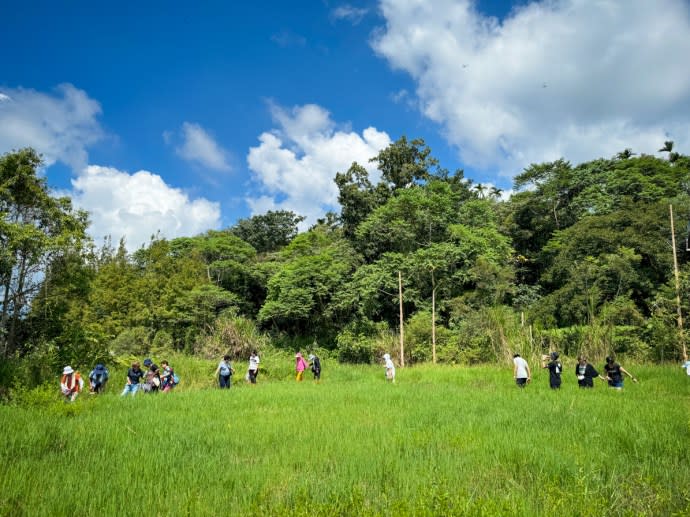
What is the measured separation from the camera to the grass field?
420 centimetres

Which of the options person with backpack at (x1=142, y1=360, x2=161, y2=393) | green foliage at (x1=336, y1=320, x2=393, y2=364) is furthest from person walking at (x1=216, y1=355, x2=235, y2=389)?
green foliage at (x1=336, y1=320, x2=393, y2=364)

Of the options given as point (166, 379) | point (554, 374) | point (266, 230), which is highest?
point (266, 230)

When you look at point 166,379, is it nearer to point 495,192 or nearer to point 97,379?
point 97,379

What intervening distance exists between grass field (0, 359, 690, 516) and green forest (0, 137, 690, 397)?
8600 mm

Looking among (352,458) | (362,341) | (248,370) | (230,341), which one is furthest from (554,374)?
(230,341)

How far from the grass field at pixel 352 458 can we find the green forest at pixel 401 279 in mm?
8600

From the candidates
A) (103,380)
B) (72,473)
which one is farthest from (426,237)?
(72,473)

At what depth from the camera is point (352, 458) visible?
5613 mm

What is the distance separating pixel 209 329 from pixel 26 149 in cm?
1761

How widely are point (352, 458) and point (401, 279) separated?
73.8 feet

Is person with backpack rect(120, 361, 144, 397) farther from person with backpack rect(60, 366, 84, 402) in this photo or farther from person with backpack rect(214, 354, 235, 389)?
person with backpack rect(214, 354, 235, 389)

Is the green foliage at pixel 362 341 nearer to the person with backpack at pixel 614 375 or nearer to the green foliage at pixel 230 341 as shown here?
the green foliage at pixel 230 341

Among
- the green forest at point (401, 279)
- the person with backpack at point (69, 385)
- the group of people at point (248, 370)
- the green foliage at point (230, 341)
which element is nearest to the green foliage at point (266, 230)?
the green forest at point (401, 279)

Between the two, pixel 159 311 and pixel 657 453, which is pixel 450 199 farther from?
pixel 657 453
